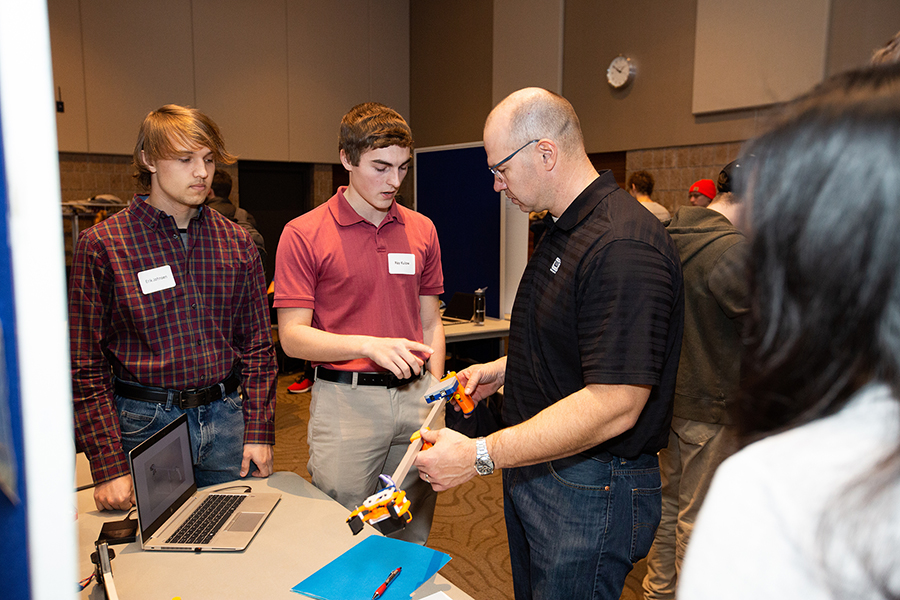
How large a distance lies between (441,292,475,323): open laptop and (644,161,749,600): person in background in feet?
6.06

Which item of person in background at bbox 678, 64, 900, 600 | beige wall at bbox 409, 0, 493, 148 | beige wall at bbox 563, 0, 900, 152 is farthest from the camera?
beige wall at bbox 409, 0, 493, 148

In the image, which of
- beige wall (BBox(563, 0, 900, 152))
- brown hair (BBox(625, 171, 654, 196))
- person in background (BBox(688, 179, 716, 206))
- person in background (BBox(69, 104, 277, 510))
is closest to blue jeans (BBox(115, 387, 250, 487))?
person in background (BBox(69, 104, 277, 510))

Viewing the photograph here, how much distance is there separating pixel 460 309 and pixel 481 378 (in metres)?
2.33

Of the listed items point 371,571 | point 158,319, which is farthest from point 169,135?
point 371,571

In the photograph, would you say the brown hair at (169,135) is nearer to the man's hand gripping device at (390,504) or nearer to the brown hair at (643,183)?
the man's hand gripping device at (390,504)

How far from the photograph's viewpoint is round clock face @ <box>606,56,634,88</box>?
535cm

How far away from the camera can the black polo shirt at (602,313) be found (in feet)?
3.84

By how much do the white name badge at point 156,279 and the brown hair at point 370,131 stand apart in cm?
66

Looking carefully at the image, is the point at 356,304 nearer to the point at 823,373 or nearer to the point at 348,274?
the point at 348,274

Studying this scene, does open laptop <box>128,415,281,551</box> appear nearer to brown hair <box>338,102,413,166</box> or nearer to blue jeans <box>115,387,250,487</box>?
blue jeans <box>115,387,250,487</box>

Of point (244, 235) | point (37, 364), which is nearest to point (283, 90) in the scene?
point (244, 235)

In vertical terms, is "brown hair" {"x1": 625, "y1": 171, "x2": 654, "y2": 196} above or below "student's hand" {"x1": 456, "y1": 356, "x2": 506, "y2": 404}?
above

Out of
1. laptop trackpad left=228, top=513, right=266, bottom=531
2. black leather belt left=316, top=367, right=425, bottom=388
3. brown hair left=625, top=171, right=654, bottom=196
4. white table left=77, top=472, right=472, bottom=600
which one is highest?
brown hair left=625, top=171, right=654, bottom=196

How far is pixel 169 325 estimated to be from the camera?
1.58 meters
